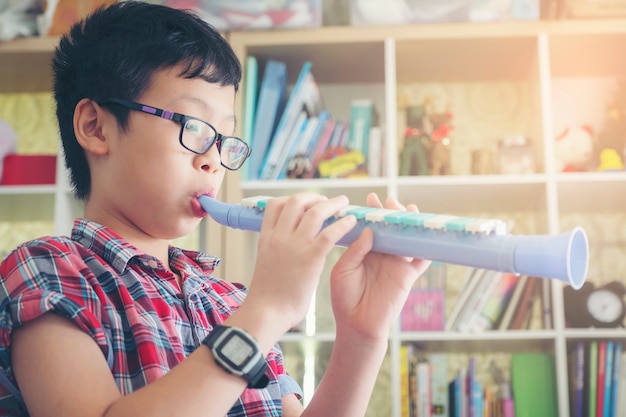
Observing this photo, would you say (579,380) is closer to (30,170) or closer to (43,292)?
(43,292)

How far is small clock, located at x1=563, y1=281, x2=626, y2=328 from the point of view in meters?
1.98

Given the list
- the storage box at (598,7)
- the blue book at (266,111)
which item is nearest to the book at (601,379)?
the storage box at (598,7)

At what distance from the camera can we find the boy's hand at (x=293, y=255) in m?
0.77

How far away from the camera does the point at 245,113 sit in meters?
2.08

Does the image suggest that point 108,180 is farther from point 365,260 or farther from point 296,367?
point 296,367

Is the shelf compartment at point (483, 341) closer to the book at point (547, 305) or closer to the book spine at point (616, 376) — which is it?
the book at point (547, 305)

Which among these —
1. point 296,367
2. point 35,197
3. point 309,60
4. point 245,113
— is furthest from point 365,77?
point 35,197

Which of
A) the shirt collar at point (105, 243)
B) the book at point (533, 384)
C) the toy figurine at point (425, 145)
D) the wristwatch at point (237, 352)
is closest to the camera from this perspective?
the wristwatch at point (237, 352)

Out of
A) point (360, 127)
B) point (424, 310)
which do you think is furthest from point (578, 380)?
point (360, 127)

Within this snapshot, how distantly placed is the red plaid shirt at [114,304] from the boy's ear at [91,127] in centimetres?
11

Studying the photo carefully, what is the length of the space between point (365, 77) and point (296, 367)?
3.15ft

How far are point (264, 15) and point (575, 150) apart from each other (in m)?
1.01

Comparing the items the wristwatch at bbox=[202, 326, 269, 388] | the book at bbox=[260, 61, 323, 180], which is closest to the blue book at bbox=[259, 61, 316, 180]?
the book at bbox=[260, 61, 323, 180]

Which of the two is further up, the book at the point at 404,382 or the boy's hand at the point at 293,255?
the boy's hand at the point at 293,255
